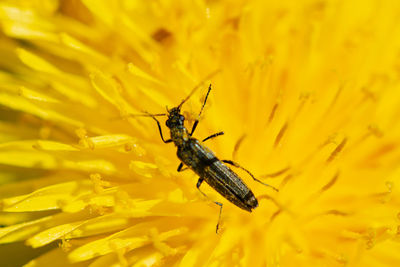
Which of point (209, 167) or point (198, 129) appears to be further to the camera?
point (198, 129)

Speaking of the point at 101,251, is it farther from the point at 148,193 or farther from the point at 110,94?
the point at 110,94

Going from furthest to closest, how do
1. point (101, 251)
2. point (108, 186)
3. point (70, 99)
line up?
point (70, 99) → point (108, 186) → point (101, 251)

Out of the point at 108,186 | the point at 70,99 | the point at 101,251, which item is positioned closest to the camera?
the point at 101,251

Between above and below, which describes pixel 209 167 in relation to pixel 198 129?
below

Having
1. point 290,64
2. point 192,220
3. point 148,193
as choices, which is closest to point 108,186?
point 148,193
